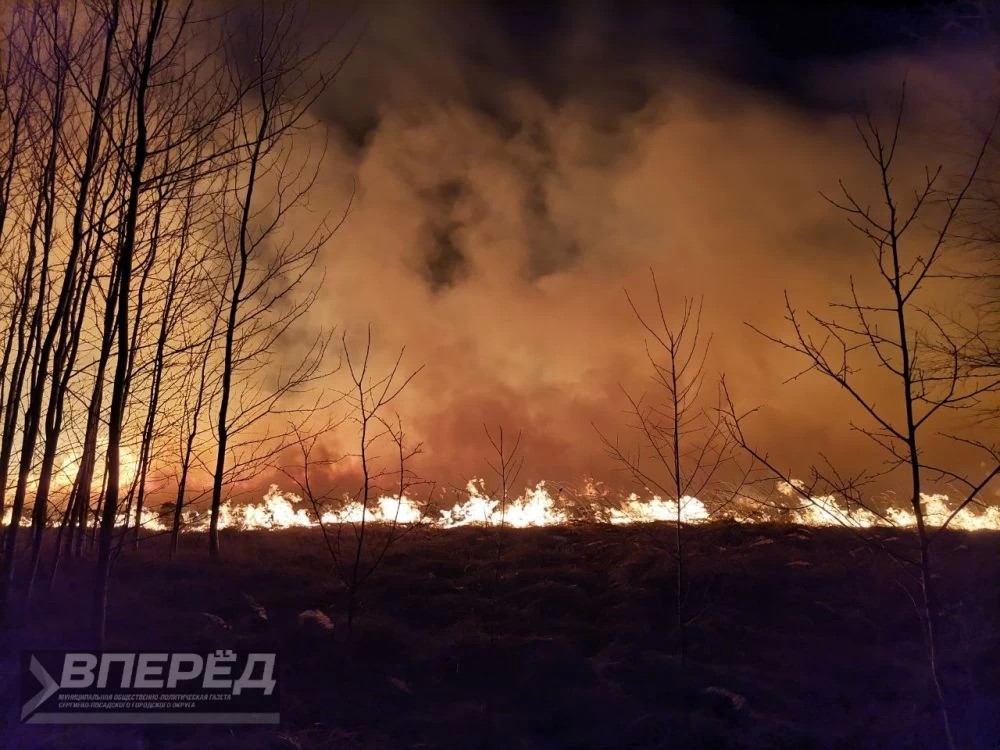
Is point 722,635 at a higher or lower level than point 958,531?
lower

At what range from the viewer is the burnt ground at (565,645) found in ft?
23.0

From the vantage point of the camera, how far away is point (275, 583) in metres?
11.2

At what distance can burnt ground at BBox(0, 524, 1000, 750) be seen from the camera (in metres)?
7.02

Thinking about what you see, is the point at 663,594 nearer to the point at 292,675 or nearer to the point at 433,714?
the point at 433,714

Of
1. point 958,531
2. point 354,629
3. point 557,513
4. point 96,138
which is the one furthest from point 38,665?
point 958,531

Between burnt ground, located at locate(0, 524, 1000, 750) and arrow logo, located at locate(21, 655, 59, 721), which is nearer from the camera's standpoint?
arrow logo, located at locate(21, 655, 59, 721)

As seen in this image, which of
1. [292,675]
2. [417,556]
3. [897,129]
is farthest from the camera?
[417,556]

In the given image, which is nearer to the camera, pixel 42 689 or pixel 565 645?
pixel 42 689

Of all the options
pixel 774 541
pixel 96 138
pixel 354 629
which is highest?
pixel 96 138

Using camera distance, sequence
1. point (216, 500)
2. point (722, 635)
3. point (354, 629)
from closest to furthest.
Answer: point (354, 629) < point (722, 635) < point (216, 500)

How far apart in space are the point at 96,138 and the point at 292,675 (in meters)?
6.71

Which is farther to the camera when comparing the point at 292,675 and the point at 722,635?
the point at 722,635

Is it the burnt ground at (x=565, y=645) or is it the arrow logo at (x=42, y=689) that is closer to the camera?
the arrow logo at (x=42, y=689)

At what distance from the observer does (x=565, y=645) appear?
29.4ft
